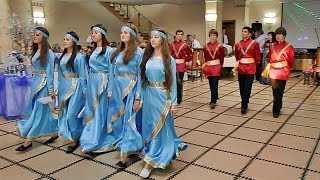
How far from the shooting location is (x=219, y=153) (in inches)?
137

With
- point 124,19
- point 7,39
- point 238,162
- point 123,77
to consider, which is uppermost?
point 124,19

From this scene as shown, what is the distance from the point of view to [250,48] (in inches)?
205

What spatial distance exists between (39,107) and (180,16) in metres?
A: 11.2

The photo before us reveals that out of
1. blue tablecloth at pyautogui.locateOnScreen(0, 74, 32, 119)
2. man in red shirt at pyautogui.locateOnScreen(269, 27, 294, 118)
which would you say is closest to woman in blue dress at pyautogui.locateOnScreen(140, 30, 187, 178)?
man in red shirt at pyautogui.locateOnScreen(269, 27, 294, 118)

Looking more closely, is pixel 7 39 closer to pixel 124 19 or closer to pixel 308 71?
pixel 308 71

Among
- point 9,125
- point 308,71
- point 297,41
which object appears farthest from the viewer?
point 297,41

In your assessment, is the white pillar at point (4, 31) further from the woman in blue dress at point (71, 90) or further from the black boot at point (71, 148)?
the black boot at point (71, 148)

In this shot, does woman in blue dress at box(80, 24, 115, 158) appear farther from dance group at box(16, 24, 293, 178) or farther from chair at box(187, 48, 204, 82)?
chair at box(187, 48, 204, 82)

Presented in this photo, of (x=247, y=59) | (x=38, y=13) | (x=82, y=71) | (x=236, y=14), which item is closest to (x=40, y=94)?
(x=82, y=71)

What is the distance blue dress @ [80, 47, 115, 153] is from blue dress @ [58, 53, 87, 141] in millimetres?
116

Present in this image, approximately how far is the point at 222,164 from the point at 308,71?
622 centimetres

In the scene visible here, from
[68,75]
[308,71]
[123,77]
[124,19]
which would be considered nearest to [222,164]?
[123,77]

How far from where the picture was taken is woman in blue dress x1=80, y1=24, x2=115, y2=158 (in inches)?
134

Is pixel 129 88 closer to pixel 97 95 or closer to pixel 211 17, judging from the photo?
pixel 97 95
